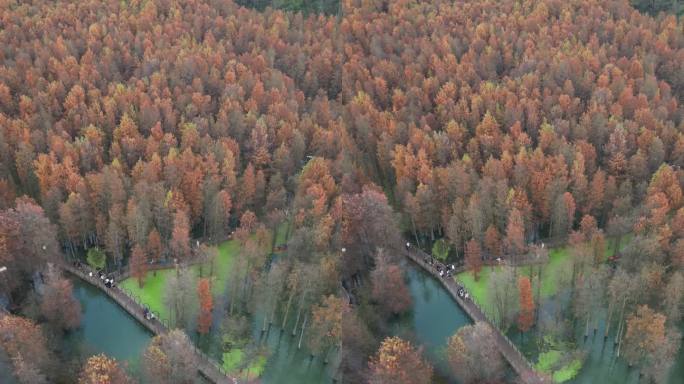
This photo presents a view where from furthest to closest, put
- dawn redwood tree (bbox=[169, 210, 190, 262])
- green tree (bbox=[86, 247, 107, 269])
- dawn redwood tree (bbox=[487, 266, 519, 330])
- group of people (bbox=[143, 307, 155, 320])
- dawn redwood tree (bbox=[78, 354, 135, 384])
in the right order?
green tree (bbox=[86, 247, 107, 269]) < dawn redwood tree (bbox=[169, 210, 190, 262]) < group of people (bbox=[143, 307, 155, 320]) < dawn redwood tree (bbox=[487, 266, 519, 330]) < dawn redwood tree (bbox=[78, 354, 135, 384])

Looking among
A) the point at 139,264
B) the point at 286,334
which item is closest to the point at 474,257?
the point at 286,334

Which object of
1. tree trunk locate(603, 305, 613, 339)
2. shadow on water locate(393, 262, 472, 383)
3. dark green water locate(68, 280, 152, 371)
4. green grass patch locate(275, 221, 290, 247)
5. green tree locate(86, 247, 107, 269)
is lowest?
dark green water locate(68, 280, 152, 371)

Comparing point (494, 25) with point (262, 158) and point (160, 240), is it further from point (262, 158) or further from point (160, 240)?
point (160, 240)

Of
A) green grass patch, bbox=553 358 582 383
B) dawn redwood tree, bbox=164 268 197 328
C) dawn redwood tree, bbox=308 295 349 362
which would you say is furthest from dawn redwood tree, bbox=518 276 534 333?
dawn redwood tree, bbox=164 268 197 328

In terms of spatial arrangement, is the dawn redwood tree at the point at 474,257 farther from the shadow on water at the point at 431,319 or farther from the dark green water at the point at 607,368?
the dark green water at the point at 607,368

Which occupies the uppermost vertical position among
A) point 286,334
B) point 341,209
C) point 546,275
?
point 341,209

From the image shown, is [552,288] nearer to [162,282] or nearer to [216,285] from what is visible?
[216,285]

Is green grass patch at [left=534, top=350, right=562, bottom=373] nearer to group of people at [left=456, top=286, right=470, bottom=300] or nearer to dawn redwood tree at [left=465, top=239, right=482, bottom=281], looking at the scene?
group of people at [left=456, top=286, right=470, bottom=300]
